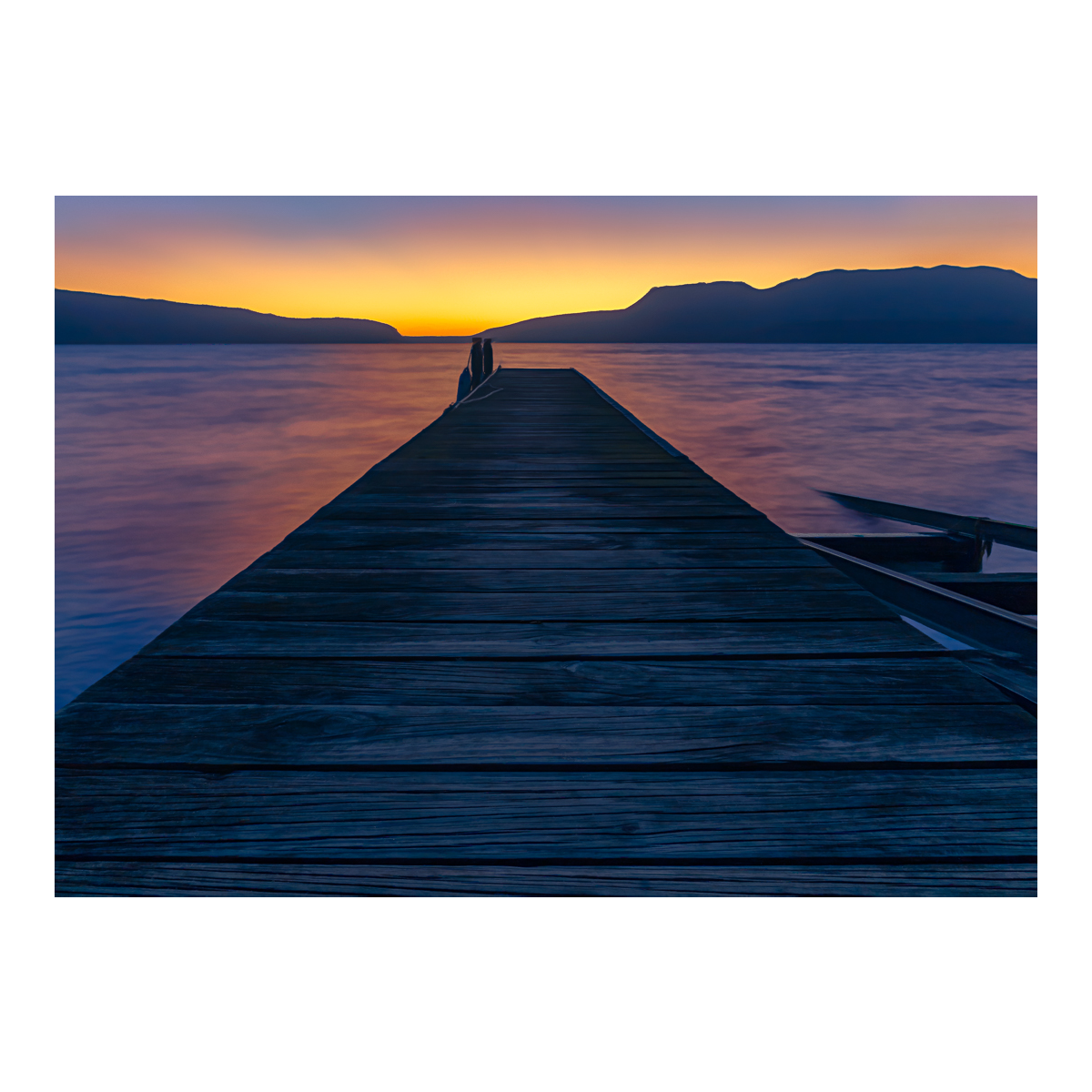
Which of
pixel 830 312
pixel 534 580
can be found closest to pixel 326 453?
pixel 830 312

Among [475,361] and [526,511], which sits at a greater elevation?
[475,361]

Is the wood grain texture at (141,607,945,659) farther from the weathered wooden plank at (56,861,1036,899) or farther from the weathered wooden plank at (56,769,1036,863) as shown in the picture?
the weathered wooden plank at (56,861,1036,899)

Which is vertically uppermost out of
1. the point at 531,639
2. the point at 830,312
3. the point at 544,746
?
the point at 830,312

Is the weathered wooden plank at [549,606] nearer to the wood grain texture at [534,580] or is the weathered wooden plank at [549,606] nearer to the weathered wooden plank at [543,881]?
the wood grain texture at [534,580]

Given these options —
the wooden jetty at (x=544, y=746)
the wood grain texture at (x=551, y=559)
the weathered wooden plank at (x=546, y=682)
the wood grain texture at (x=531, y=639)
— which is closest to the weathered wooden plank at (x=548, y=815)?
the wooden jetty at (x=544, y=746)

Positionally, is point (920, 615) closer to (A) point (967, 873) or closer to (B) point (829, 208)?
(A) point (967, 873)

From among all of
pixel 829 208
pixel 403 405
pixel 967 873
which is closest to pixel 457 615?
pixel 967 873

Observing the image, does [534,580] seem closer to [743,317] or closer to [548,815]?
[548,815]
